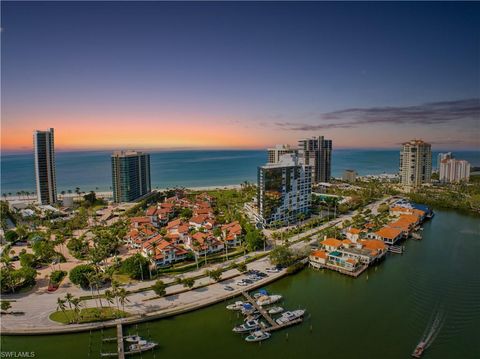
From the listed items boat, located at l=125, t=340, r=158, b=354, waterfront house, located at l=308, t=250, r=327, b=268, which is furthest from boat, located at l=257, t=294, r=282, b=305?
boat, located at l=125, t=340, r=158, b=354

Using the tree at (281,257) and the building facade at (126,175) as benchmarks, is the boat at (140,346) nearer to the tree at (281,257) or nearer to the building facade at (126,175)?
the tree at (281,257)

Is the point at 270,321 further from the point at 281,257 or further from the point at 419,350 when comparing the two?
the point at 419,350

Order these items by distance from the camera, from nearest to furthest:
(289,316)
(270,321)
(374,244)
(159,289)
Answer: (270,321)
(289,316)
(159,289)
(374,244)

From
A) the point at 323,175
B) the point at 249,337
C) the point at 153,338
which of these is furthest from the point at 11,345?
the point at 323,175

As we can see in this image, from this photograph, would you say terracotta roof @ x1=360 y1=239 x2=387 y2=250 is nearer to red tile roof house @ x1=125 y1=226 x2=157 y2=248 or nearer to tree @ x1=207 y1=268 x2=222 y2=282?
tree @ x1=207 y1=268 x2=222 y2=282

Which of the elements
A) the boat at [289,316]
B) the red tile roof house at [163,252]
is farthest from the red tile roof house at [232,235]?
the boat at [289,316]

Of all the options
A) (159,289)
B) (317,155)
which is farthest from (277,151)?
(159,289)

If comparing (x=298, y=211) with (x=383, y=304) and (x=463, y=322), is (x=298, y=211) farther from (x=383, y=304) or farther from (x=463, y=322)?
(x=463, y=322)
